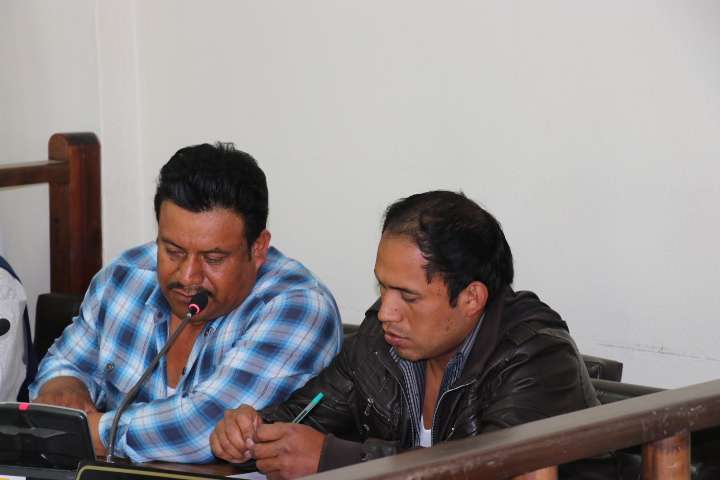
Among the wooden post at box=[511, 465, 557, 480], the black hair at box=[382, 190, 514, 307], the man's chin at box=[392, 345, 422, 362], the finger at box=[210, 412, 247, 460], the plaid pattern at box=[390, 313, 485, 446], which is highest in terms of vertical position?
the black hair at box=[382, 190, 514, 307]

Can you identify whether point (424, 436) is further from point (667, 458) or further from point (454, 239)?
point (667, 458)

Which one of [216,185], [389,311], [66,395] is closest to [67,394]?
[66,395]

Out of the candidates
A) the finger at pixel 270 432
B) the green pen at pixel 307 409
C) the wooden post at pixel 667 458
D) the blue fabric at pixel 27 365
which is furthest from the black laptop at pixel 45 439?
the blue fabric at pixel 27 365

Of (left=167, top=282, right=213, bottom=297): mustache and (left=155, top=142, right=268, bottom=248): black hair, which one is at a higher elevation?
(left=155, top=142, right=268, bottom=248): black hair

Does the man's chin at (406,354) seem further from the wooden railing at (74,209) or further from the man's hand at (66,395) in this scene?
the wooden railing at (74,209)

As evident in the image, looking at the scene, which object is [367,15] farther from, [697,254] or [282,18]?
[697,254]

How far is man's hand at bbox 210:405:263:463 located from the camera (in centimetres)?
171

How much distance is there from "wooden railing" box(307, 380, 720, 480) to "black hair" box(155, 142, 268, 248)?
40.6 inches

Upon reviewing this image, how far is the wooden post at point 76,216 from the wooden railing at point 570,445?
8.83ft

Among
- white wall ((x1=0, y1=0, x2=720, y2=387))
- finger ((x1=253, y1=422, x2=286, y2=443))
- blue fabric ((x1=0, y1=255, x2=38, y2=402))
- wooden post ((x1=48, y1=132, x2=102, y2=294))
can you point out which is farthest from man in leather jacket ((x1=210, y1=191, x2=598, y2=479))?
wooden post ((x1=48, y1=132, x2=102, y2=294))

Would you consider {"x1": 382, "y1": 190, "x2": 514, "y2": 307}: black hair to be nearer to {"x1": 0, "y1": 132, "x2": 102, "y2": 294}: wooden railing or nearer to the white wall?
the white wall

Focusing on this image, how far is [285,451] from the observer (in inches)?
65.5

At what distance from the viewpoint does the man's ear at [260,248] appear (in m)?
2.09

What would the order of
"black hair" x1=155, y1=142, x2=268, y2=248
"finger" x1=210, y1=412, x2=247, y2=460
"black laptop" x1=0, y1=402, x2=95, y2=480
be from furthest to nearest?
1. "black hair" x1=155, y1=142, x2=268, y2=248
2. "finger" x1=210, y1=412, x2=247, y2=460
3. "black laptop" x1=0, y1=402, x2=95, y2=480
